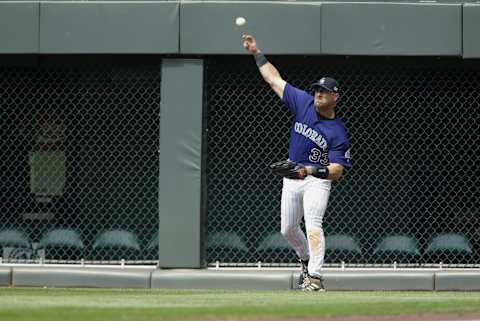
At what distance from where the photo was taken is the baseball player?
9.27 metres

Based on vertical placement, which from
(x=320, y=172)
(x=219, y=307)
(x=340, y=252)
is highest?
(x=320, y=172)

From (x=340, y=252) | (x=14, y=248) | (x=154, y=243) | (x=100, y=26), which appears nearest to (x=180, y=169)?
(x=154, y=243)

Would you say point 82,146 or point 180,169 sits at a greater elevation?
point 82,146

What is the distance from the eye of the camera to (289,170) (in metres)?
9.26

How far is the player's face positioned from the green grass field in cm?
169

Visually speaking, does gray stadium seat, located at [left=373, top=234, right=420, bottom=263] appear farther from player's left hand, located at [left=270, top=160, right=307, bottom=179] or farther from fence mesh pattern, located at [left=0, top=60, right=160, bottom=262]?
player's left hand, located at [left=270, top=160, right=307, bottom=179]

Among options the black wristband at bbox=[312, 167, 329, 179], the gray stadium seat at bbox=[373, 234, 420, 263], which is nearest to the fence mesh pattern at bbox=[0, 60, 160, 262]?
the gray stadium seat at bbox=[373, 234, 420, 263]

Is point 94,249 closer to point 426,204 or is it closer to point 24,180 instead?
point 24,180

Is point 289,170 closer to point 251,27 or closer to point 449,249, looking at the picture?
point 251,27

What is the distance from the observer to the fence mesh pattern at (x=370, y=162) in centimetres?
1220

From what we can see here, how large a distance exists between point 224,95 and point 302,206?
3.20 m

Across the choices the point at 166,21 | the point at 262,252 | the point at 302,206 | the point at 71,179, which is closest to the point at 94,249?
the point at 71,179

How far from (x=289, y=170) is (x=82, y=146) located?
402 centimetres

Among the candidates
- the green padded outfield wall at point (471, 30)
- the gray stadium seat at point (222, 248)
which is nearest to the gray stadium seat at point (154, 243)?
the gray stadium seat at point (222, 248)
